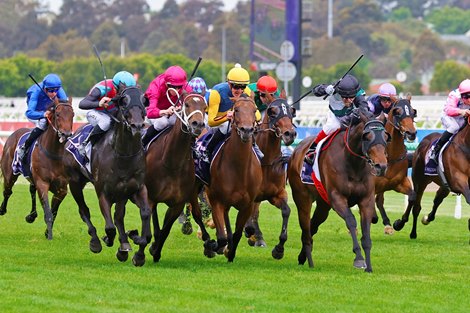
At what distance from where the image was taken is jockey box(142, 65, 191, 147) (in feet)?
37.8

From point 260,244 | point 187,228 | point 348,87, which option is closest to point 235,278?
point 348,87

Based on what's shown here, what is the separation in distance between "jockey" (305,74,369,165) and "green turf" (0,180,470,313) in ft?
4.07

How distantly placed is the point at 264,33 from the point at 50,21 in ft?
243

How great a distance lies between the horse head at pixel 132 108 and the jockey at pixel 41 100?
329 centimetres

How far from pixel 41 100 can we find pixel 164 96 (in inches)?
127

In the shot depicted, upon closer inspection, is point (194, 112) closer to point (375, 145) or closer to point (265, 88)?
point (375, 145)

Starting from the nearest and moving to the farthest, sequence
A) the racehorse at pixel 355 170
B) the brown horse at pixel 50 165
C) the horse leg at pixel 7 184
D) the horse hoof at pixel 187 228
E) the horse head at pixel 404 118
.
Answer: the racehorse at pixel 355 170
the horse head at pixel 404 118
the brown horse at pixel 50 165
the horse hoof at pixel 187 228
the horse leg at pixel 7 184

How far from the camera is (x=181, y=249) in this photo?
13.3 metres

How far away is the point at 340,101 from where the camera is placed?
38.9 ft

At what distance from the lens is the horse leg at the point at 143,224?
11.1 metres

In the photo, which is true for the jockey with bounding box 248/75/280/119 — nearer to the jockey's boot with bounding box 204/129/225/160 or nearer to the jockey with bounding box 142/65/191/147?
the jockey's boot with bounding box 204/129/225/160

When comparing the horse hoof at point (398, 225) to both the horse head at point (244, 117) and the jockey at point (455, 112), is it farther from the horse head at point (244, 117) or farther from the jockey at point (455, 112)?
the horse head at point (244, 117)

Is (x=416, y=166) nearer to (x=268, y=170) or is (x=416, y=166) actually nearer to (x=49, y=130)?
(x=268, y=170)

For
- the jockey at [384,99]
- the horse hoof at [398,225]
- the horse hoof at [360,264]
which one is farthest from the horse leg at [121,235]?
the horse hoof at [398,225]
